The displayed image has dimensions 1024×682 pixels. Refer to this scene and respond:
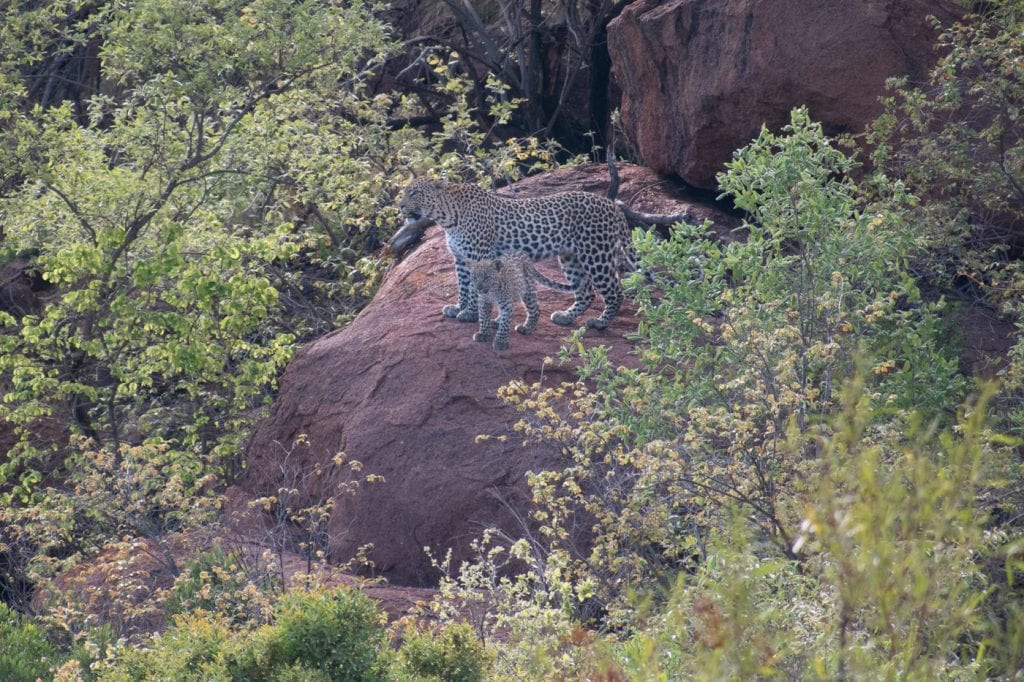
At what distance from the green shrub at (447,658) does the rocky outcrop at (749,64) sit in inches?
322

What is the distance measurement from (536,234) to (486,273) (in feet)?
2.63

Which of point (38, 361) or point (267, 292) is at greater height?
point (267, 292)

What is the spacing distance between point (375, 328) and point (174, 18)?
4232 mm

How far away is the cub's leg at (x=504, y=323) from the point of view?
36.5ft

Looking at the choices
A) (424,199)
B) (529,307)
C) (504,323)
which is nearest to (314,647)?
(504,323)

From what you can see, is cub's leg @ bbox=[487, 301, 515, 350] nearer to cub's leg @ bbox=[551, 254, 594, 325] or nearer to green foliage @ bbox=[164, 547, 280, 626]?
cub's leg @ bbox=[551, 254, 594, 325]

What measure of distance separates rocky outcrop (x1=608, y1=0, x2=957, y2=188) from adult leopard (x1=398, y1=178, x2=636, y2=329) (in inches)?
96.8

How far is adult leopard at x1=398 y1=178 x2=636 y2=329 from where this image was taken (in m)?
11.7

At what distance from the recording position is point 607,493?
822 cm

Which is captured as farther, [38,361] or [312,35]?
[312,35]

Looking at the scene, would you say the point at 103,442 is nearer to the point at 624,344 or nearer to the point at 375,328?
the point at 375,328

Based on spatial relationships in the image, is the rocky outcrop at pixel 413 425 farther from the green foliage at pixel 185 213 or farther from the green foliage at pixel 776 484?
the green foliage at pixel 185 213

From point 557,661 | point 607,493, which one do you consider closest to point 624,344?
point 607,493

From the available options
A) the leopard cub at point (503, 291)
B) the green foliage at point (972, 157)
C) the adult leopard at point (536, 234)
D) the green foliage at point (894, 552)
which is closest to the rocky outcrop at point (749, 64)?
the green foliage at point (972, 157)
